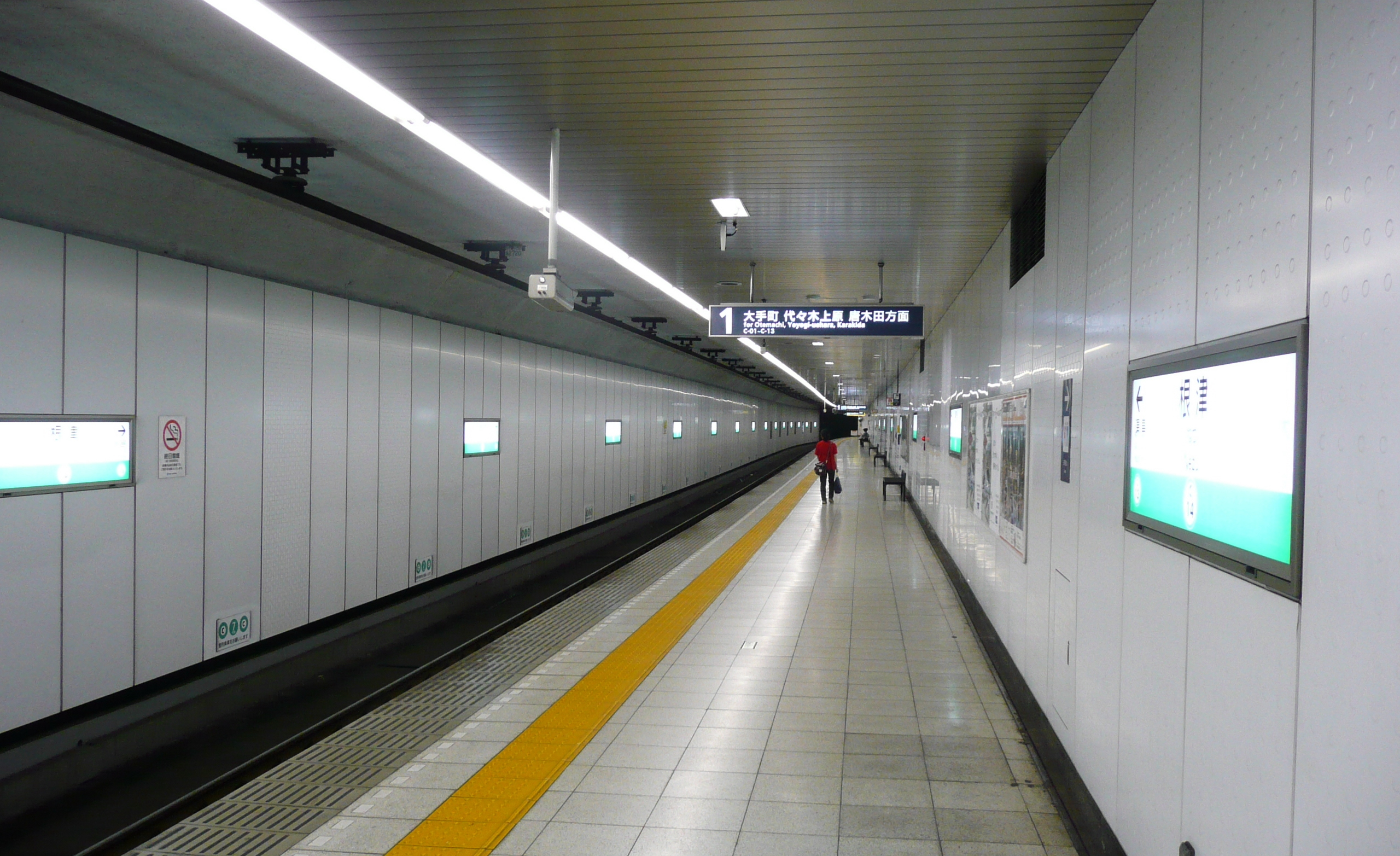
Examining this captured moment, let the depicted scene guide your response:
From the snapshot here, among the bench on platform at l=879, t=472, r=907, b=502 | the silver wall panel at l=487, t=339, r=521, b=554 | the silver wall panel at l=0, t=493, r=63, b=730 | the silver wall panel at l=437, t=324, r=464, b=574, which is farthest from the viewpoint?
the bench on platform at l=879, t=472, r=907, b=502

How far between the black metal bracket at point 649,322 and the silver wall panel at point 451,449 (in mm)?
4628

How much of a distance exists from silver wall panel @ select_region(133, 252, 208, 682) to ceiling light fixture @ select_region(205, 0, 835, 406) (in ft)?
6.99

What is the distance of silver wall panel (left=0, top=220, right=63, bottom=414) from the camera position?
416 centimetres

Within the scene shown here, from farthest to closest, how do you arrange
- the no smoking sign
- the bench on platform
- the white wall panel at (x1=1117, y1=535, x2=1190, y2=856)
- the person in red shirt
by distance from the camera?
the bench on platform
the person in red shirt
the no smoking sign
the white wall panel at (x1=1117, y1=535, x2=1190, y2=856)

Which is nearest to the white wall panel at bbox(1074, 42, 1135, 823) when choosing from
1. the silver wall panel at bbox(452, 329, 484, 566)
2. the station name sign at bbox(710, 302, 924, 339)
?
the station name sign at bbox(710, 302, 924, 339)

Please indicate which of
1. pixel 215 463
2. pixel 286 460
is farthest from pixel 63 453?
pixel 286 460

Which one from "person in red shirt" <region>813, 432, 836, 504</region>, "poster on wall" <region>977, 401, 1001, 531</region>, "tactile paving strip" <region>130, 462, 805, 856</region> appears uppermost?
"poster on wall" <region>977, 401, 1001, 531</region>

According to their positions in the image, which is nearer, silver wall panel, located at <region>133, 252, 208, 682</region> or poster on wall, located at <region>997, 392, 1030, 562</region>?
silver wall panel, located at <region>133, 252, 208, 682</region>

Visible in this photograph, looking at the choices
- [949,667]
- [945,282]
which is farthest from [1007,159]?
[945,282]

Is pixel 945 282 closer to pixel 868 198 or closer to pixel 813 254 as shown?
pixel 813 254

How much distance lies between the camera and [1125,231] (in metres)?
3.22

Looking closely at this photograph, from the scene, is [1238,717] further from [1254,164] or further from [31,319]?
[31,319]

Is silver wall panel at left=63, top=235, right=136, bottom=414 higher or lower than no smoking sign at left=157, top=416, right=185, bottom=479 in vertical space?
higher

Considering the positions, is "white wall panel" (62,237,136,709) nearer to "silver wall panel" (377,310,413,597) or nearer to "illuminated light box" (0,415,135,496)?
"illuminated light box" (0,415,135,496)
